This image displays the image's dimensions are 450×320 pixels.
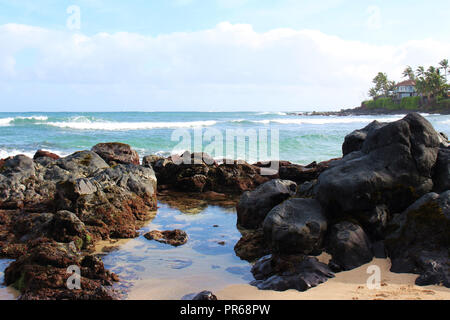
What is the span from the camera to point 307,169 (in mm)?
11359

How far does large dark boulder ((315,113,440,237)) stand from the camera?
6.11 metres

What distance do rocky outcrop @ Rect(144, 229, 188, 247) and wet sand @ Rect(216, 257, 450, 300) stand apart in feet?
6.69

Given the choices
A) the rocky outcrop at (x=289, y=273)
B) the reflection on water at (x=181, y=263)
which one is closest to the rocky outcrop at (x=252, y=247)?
the reflection on water at (x=181, y=263)

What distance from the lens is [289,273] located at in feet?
17.0

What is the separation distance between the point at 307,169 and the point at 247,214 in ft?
13.4

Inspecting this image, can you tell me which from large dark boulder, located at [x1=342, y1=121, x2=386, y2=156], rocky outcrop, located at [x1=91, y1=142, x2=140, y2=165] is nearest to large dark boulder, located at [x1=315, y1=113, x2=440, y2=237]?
large dark boulder, located at [x1=342, y1=121, x2=386, y2=156]

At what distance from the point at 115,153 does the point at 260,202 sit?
7676 millimetres

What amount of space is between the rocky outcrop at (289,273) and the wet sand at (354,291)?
0.10 meters

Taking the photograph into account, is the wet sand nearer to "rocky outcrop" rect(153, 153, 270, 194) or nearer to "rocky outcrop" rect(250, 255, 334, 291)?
"rocky outcrop" rect(250, 255, 334, 291)

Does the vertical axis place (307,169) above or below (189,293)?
above

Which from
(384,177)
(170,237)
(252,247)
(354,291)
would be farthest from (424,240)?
(170,237)
